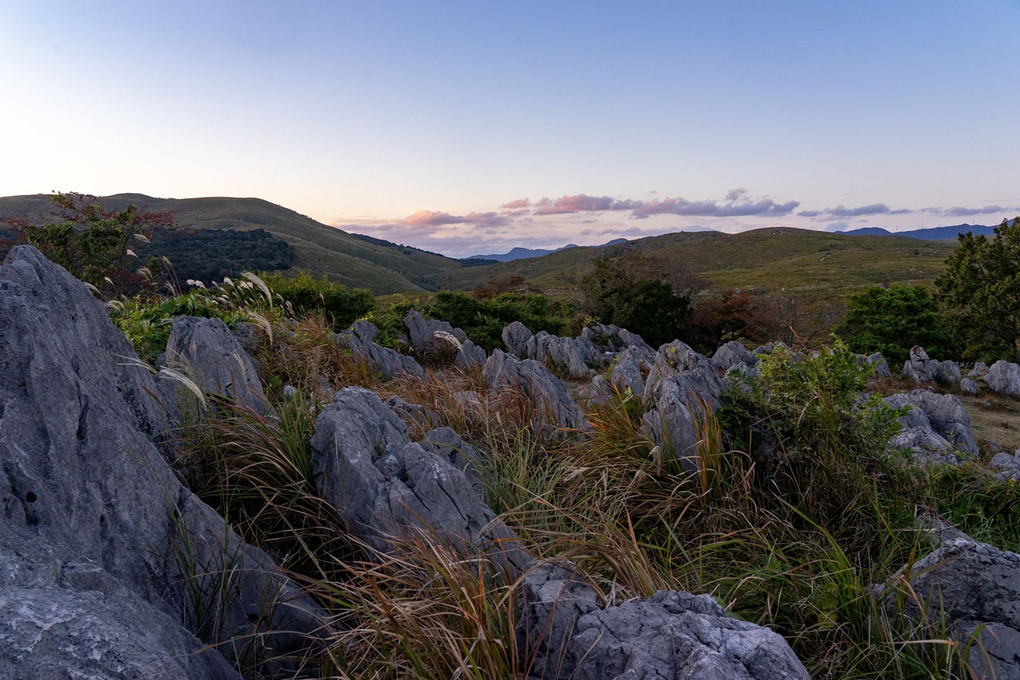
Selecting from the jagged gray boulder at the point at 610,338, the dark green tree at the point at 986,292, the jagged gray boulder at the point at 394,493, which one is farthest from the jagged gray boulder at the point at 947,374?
the jagged gray boulder at the point at 394,493

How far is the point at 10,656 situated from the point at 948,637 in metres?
4.47

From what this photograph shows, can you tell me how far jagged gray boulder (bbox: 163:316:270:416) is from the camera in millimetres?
5215

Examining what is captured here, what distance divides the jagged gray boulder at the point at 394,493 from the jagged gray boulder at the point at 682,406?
84.0 inches

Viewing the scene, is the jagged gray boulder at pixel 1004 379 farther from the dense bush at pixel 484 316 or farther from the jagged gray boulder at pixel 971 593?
the jagged gray boulder at pixel 971 593

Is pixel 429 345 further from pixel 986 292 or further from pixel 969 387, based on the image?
pixel 986 292

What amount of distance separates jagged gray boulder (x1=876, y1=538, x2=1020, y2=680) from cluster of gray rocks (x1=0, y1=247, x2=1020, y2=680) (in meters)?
0.01

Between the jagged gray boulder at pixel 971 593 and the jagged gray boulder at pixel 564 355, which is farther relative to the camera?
the jagged gray boulder at pixel 564 355

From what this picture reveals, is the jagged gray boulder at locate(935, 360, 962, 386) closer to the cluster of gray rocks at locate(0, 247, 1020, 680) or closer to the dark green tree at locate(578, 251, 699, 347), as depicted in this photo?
the dark green tree at locate(578, 251, 699, 347)

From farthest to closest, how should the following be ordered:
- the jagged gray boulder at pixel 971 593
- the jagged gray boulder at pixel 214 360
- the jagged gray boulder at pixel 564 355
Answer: the jagged gray boulder at pixel 564 355 → the jagged gray boulder at pixel 214 360 → the jagged gray boulder at pixel 971 593

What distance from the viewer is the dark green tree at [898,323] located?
91.0 ft

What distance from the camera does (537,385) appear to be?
7738 mm

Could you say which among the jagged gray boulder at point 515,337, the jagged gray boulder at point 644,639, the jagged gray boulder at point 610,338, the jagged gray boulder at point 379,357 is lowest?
the jagged gray boulder at point 610,338

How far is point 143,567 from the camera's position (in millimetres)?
2939

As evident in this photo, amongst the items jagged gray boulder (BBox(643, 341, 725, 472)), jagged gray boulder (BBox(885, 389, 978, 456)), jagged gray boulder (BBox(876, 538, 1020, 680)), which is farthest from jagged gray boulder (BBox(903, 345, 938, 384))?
jagged gray boulder (BBox(876, 538, 1020, 680))
